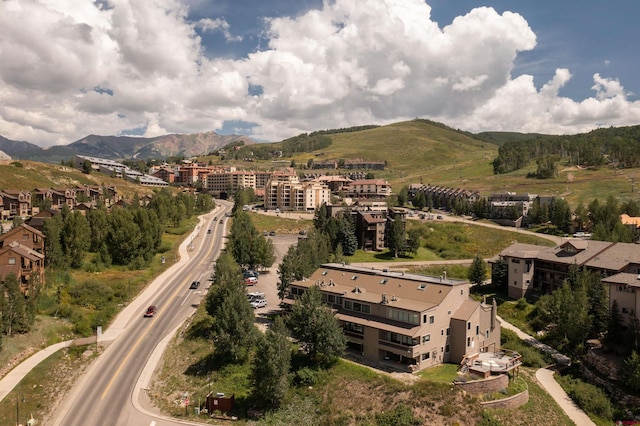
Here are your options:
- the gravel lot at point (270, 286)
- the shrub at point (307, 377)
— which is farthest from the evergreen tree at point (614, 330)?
the gravel lot at point (270, 286)

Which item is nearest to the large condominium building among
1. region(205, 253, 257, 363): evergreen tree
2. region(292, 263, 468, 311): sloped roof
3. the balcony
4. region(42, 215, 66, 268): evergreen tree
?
region(42, 215, 66, 268): evergreen tree

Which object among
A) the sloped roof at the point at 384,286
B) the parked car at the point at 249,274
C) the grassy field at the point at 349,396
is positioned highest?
the sloped roof at the point at 384,286

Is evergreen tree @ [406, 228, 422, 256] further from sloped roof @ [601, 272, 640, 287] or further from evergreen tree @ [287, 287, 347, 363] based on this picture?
evergreen tree @ [287, 287, 347, 363]

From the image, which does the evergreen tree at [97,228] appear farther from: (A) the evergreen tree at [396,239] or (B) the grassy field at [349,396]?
(A) the evergreen tree at [396,239]

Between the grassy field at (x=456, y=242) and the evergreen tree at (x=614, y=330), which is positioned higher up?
the grassy field at (x=456, y=242)

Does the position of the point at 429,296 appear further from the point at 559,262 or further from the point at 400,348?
the point at 559,262

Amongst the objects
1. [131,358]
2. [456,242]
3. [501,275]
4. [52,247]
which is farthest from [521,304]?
[52,247]

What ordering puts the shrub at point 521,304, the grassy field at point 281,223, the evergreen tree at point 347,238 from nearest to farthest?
the shrub at point 521,304, the evergreen tree at point 347,238, the grassy field at point 281,223
